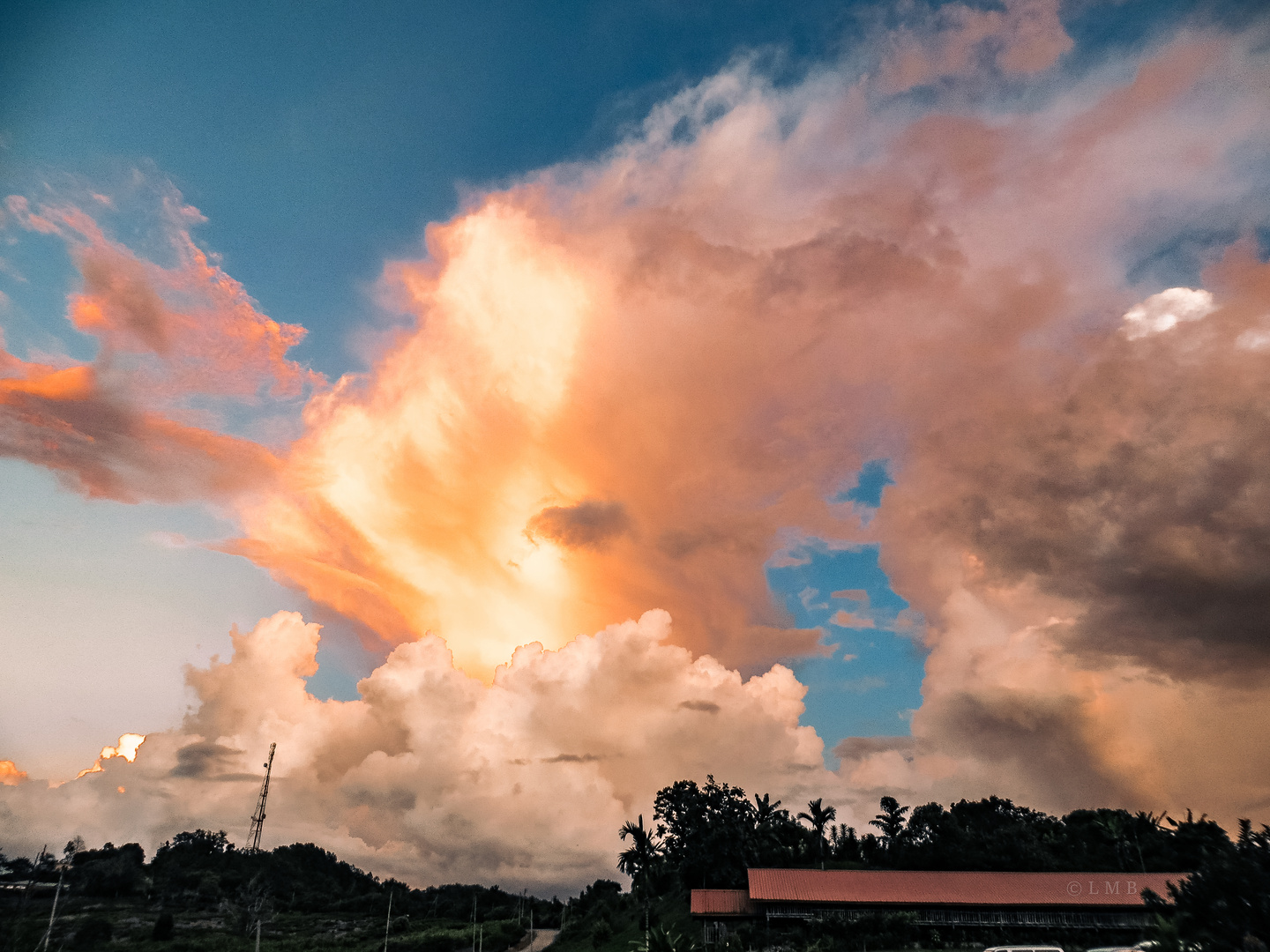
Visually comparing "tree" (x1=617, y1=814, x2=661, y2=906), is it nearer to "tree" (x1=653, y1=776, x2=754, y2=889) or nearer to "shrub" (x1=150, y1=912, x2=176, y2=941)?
"tree" (x1=653, y1=776, x2=754, y2=889)

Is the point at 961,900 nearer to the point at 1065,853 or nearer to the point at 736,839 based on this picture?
the point at 736,839

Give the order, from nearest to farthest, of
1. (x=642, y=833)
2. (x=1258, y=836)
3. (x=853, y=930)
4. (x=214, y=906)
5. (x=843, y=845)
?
(x=1258, y=836)
(x=853, y=930)
(x=642, y=833)
(x=843, y=845)
(x=214, y=906)

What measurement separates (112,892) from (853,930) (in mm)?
119852

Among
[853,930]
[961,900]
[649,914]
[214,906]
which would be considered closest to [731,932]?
[853,930]

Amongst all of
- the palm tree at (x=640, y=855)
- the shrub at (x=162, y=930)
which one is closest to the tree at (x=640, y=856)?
the palm tree at (x=640, y=855)

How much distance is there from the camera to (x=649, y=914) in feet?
292

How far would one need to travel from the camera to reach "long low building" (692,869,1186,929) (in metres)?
62.3

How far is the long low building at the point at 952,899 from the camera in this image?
62.3 meters

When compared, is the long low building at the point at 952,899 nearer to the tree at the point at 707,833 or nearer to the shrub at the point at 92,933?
the tree at the point at 707,833

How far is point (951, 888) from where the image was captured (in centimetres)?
6556

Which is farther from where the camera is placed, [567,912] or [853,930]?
[567,912]

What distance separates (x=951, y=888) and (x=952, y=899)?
297 centimetres

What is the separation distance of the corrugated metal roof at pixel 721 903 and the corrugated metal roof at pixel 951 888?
1.99 m

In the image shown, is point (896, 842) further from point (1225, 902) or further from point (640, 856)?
point (1225, 902)
